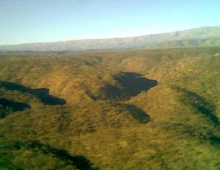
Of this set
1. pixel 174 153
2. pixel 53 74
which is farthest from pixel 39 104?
pixel 174 153

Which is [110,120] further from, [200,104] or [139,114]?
[200,104]

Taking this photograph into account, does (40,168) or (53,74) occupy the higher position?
(53,74)

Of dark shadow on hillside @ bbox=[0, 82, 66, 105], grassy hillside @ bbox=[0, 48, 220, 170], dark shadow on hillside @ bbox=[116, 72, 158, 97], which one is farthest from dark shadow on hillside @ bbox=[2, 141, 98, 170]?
dark shadow on hillside @ bbox=[116, 72, 158, 97]

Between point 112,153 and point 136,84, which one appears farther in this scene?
point 136,84

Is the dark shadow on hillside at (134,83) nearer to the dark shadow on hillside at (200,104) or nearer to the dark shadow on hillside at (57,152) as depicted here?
the dark shadow on hillside at (200,104)

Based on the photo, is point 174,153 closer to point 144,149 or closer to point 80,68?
point 144,149
